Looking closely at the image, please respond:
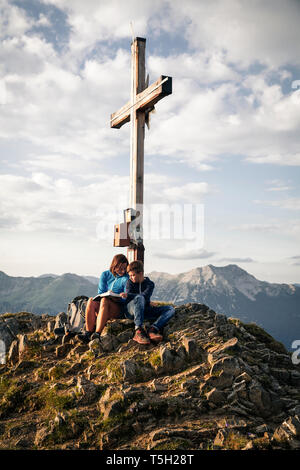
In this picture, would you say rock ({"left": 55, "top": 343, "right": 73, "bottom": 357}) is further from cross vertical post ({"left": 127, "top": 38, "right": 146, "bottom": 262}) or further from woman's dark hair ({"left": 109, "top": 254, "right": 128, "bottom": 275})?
cross vertical post ({"left": 127, "top": 38, "right": 146, "bottom": 262})

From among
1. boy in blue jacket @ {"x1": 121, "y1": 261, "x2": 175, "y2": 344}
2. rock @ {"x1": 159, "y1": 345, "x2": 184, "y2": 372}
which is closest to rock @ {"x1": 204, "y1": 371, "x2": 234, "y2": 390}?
rock @ {"x1": 159, "y1": 345, "x2": 184, "y2": 372}

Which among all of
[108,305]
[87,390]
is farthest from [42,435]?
[108,305]

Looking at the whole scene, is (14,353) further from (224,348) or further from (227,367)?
(227,367)

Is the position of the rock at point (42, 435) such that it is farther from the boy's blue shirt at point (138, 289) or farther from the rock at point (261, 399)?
the boy's blue shirt at point (138, 289)

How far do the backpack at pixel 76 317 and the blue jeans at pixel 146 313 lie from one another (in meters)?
1.65

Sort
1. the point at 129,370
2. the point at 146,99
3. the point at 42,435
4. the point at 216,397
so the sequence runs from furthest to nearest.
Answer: the point at 146,99 < the point at 129,370 < the point at 216,397 < the point at 42,435

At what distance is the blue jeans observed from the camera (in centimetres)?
923

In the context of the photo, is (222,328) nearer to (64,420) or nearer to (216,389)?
(216,389)

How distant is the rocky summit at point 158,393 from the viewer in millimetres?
5648

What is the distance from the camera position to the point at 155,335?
8883mm

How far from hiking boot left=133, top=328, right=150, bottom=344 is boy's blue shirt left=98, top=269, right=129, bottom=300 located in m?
1.62

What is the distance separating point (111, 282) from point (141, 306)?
73.0 inches
